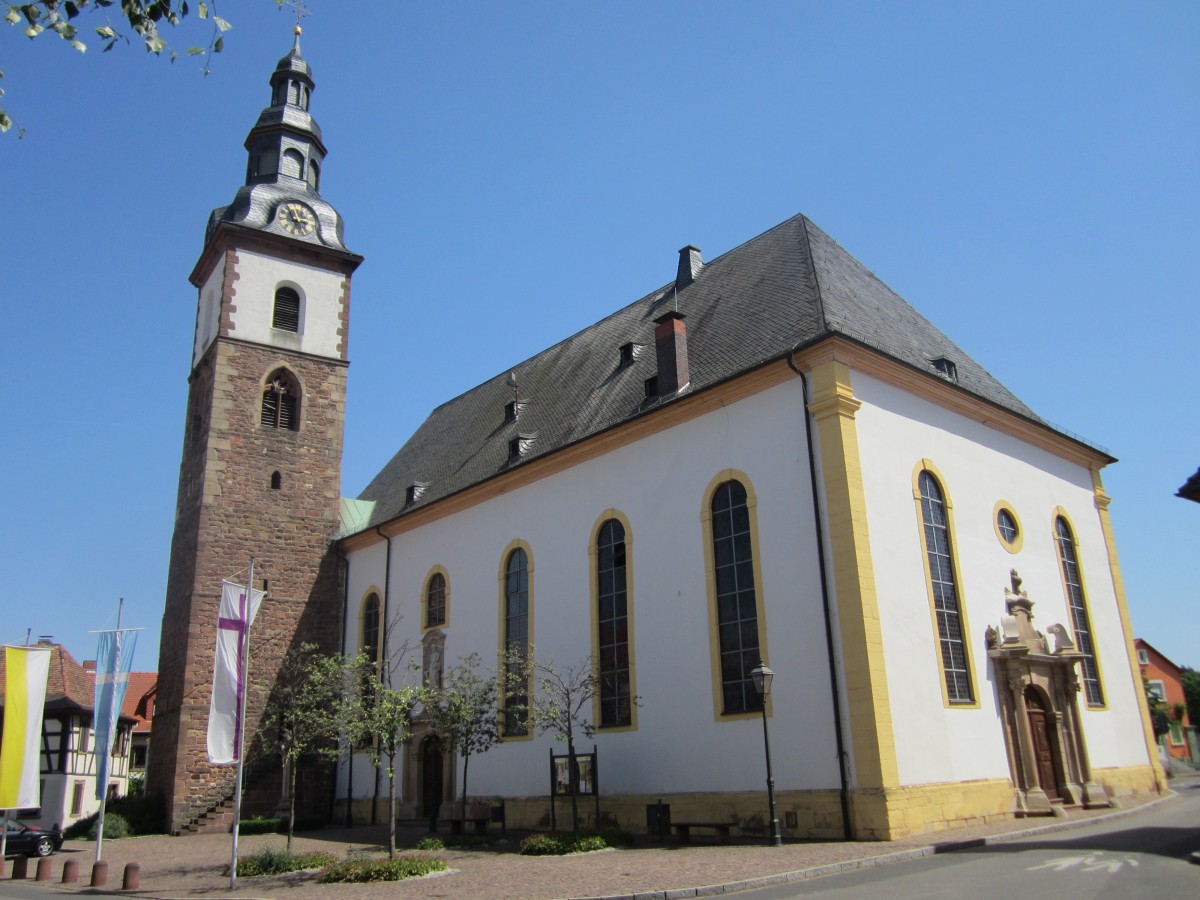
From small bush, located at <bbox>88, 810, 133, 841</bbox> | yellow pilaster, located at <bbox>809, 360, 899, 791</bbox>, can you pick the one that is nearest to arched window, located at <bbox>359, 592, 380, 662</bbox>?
small bush, located at <bbox>88, 810, 133, 841</bbox>

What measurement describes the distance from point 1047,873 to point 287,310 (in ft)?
84.7

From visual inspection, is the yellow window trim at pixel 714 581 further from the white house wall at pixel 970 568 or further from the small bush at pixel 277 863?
the small bush at pixel 277 863

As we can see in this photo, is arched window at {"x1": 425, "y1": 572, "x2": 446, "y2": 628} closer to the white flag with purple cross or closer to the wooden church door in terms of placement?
the white flag with purple cross

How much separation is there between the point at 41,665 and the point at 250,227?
15.0 m

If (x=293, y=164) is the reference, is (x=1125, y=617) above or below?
below

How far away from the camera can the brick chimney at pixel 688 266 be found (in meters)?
24.9

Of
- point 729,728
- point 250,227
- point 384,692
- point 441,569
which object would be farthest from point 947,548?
point 250,227

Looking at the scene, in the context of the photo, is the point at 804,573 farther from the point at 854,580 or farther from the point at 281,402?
the point at 281,402

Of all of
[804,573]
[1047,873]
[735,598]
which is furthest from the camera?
[735,598]

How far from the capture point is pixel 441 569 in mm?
25531

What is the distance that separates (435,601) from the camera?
84.0 feet

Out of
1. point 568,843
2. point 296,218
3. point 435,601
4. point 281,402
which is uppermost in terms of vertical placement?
point 296,218

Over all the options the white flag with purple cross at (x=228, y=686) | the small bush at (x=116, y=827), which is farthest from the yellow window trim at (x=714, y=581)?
the small bush at (x=116, y=827)

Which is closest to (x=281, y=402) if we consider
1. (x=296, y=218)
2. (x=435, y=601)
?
(x=296, y=218)
